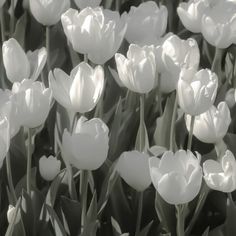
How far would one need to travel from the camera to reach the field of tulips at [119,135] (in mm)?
1034

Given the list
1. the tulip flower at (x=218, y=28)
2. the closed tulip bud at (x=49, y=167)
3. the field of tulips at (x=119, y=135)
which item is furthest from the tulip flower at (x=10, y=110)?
the tulip flower at (x=218, y=28)

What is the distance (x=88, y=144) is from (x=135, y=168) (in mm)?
104

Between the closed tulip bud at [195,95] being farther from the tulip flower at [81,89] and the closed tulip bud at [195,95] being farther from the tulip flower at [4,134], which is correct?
the tulip flower at [4,134]

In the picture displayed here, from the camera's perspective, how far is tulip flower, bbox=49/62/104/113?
1.12m

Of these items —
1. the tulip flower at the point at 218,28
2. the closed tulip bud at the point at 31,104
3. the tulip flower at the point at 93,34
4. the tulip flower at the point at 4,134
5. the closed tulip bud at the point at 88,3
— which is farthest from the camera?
the closed tulip bud at the point at 88,3

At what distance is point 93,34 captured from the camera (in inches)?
48.0

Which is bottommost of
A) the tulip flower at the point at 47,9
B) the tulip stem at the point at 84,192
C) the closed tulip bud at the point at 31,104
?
the tulip stem at the point at 84,192

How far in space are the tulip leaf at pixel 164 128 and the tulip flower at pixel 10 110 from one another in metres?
0.32

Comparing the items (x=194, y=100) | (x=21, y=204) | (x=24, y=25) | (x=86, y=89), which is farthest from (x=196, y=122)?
(x=24, y=25)

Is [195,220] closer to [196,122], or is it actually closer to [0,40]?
[196,122]

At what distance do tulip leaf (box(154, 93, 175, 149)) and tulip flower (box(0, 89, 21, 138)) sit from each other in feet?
1.06

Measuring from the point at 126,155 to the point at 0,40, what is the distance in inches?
29.9

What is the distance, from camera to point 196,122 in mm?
1182

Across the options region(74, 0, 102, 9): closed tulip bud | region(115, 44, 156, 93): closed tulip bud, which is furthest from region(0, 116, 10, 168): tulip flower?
region(74, 0, 102, 9): closed tulip bud
